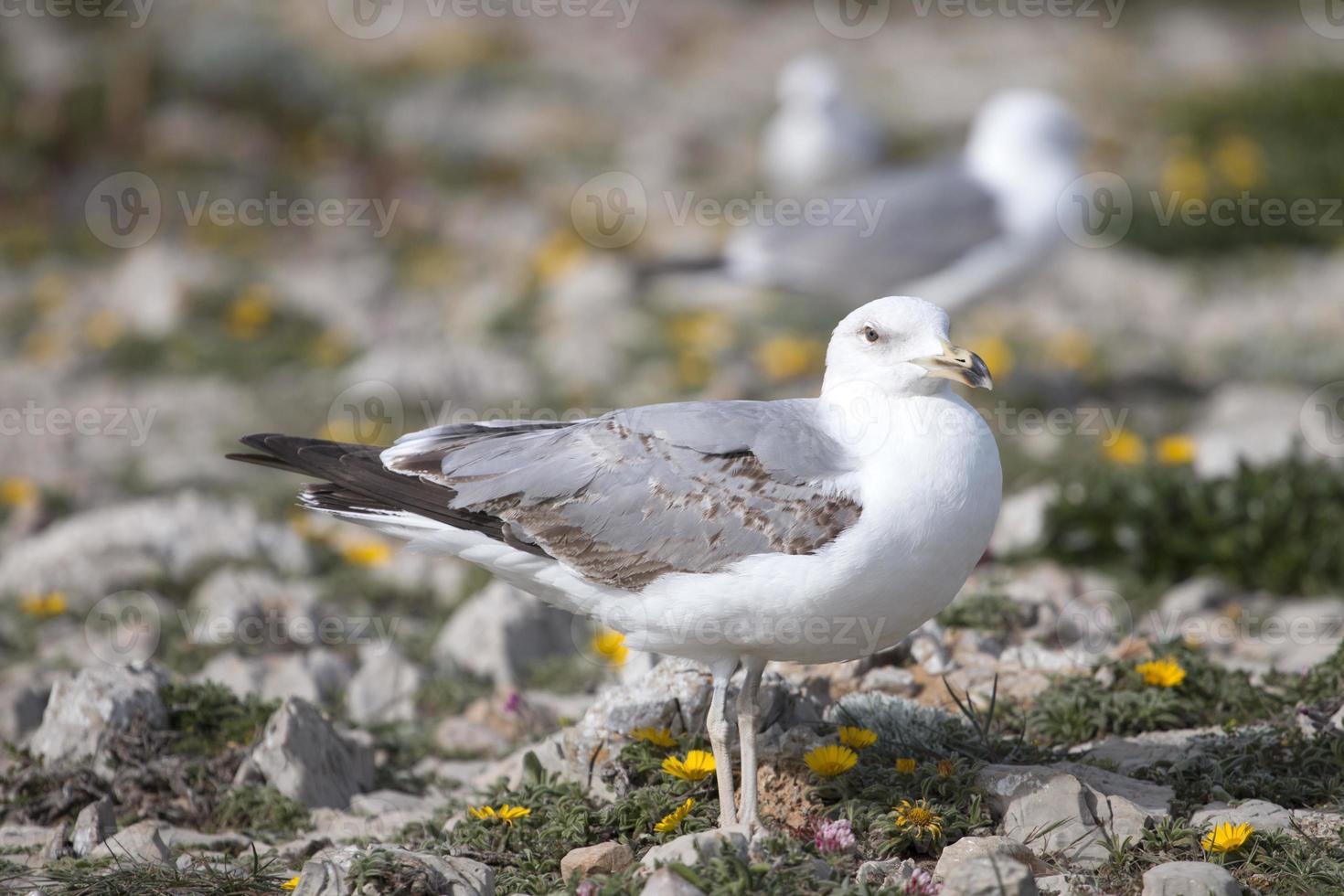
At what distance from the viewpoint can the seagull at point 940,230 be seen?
947 centimetres

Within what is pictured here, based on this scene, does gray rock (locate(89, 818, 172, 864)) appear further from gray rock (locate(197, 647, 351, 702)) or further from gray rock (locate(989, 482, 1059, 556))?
gray rock (locate(989, 482, 1059, 556))

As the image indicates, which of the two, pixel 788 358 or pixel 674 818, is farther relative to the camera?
pixel 788 358

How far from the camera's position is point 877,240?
31.1ft

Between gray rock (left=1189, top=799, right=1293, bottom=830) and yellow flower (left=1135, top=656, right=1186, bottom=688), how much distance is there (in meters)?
0.67

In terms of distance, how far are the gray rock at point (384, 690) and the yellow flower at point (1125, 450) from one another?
3.73m

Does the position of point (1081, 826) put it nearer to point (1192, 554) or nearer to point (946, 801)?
point (946, 801)

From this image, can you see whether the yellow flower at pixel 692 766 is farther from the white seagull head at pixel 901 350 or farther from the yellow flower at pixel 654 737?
the white seagull head at pixel 901 350

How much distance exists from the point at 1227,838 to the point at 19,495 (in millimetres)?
6182

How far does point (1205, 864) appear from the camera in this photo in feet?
11.6

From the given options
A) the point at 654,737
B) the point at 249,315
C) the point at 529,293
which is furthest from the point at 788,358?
the point at 654,737

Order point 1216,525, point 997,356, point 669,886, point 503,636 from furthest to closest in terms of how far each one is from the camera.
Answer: point 997,356 → point 1216,525 → point 503,636 → point 669,886

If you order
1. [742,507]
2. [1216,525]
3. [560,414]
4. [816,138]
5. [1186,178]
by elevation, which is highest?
[816,138]

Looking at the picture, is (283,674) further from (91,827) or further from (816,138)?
(816,138)

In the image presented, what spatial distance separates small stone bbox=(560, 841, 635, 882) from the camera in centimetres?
372
